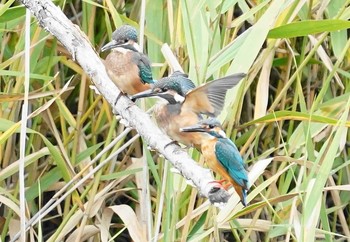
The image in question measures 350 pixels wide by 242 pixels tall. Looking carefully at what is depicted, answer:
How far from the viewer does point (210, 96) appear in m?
1.19

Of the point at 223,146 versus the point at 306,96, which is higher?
the point at 223,146

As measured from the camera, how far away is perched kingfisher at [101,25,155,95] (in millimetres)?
1395

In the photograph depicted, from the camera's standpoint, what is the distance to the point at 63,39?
4.23 feet

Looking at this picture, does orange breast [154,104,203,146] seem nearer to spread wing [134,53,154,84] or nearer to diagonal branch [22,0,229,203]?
diagonal branch [22,0,229,203]

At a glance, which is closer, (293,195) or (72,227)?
(293,195)

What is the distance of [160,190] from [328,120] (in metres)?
0.45

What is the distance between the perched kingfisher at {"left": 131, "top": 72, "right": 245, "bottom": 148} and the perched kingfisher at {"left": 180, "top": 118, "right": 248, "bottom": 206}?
1.2 inches

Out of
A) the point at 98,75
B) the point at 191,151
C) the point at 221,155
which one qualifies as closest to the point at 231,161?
the point at 221,155

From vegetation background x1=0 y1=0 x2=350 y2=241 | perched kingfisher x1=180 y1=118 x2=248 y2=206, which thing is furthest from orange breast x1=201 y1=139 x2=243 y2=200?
vegetation background x1=0 y1=0 x2=350 y2=241

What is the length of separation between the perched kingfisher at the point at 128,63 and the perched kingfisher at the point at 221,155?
0.76 ft

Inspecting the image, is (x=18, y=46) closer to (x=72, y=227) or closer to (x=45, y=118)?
(x=45, y=118)

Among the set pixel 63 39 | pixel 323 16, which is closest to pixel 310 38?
pixel 323 16

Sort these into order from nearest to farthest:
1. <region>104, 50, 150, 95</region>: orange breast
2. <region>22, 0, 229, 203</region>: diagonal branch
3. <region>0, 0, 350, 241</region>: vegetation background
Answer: <region>22, 0, 229, 203</region>: diagonal branch → <region>104, 50, 150, 95</region>: orange breast → <region>0, 0, 350, 241</region>: vegetation background

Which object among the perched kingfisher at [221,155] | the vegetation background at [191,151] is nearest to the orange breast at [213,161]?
the perched kingfisher at [221,155]
